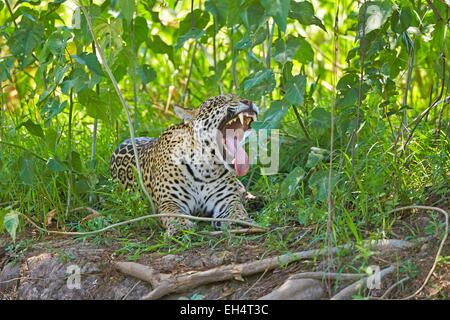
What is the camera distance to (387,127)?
6.62 metres

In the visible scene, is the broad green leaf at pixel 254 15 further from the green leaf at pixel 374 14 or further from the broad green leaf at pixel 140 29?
the broad green leaf at pixel 140 29

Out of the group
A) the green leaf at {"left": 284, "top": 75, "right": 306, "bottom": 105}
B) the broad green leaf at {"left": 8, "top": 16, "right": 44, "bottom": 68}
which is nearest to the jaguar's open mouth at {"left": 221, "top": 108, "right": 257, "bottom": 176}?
the green leaf at {"left": 284, "top": 75, "right": 306, "bottom": 105}

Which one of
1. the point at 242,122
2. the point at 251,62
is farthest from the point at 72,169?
the point at 251,62

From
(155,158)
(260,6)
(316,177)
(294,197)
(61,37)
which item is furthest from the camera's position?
(155,158)

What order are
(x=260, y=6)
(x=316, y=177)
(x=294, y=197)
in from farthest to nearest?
1. (x=294, y=197)
2. (x=316, y=177)
3. (x=260, y=6)

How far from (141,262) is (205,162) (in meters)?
1.21

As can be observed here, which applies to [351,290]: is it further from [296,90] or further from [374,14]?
[374,14]

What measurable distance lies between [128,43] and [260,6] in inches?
90.6

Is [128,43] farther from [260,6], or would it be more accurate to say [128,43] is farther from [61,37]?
[260,6]

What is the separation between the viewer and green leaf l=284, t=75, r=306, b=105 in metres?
5.27

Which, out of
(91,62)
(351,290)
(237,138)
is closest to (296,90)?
(351,290)

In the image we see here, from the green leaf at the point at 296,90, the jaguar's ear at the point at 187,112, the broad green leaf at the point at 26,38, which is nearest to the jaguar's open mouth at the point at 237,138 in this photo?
the jaguar's ear at the point at 187,112

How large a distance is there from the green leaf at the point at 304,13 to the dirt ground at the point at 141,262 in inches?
49.6

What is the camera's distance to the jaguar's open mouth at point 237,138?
6.61m
